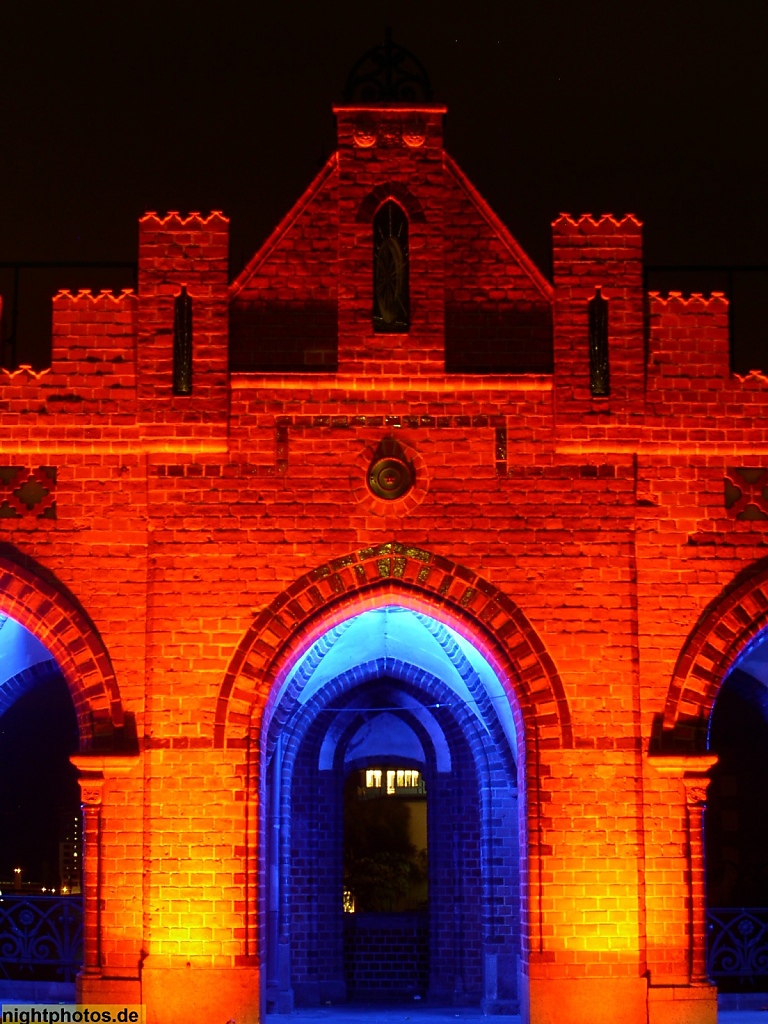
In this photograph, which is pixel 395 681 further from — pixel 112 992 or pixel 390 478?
pixel 112 992

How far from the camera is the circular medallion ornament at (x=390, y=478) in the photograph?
46.3 ft

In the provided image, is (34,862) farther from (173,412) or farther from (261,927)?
(173,412)

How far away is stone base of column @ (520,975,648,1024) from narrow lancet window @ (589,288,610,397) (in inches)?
201

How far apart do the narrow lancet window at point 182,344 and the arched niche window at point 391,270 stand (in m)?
1.70

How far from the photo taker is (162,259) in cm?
1430

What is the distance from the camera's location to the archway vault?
13.8 meters

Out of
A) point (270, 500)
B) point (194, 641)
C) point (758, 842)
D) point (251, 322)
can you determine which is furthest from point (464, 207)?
point (758, 842)

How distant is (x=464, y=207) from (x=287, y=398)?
2.43 meters

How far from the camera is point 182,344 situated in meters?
14.2

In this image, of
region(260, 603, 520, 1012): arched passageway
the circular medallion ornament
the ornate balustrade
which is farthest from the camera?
region(260, 603, 520, 1012): arched passageway

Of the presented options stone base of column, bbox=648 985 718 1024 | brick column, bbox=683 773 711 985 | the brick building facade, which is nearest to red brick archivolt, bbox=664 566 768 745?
the brick building facade

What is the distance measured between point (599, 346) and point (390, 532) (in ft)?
8.30

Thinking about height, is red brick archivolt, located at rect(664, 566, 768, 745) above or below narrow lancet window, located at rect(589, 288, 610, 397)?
below

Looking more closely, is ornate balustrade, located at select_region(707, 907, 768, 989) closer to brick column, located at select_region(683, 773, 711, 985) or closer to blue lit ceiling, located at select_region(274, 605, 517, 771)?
brick column, located at select_region(683, 773, 711, 985)
